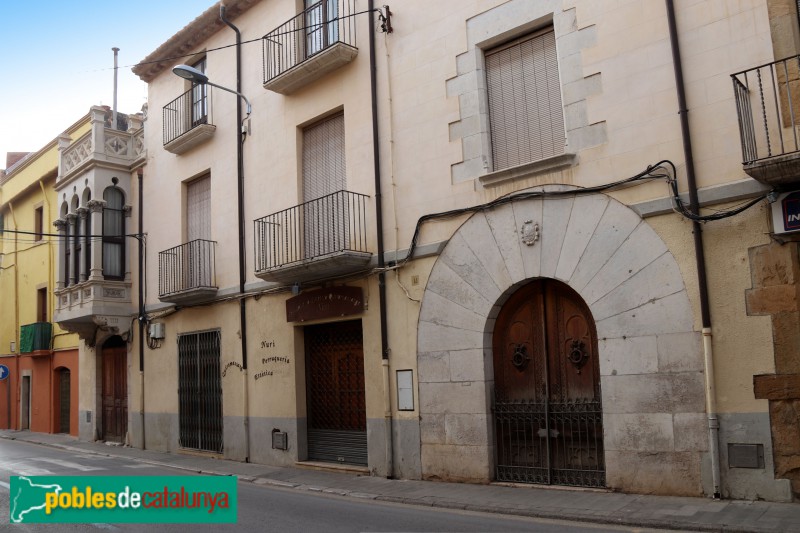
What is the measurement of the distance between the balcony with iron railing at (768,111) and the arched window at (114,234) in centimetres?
1530

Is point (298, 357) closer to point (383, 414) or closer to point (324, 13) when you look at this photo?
point (383, 414)

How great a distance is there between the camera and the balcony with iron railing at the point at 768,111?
733cm

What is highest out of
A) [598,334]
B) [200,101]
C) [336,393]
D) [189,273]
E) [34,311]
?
[200,101]

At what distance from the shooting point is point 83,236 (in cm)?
1825

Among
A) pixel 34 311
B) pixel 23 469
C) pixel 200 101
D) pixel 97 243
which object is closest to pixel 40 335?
pixel 34 311

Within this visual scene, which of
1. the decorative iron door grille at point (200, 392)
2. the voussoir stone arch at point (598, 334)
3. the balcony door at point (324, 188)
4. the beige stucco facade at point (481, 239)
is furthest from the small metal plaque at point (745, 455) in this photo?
the decorative iron door grille at point (200, 392)

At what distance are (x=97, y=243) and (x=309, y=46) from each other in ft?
27.0

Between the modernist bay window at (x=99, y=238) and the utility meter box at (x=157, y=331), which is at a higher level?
the modernist bay window at (x=99, y=238)

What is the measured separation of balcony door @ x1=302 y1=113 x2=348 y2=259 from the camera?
39.5ft

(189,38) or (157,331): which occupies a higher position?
(189,38)

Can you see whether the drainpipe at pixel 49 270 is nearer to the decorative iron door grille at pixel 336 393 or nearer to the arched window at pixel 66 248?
the arched window at pixel 66 248

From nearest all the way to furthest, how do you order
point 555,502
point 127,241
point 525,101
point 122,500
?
point 555,502 < point 122,500 < point 525,101 < point 127,241

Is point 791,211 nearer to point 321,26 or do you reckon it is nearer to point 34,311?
point 321,26

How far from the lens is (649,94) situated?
28.1 feet
